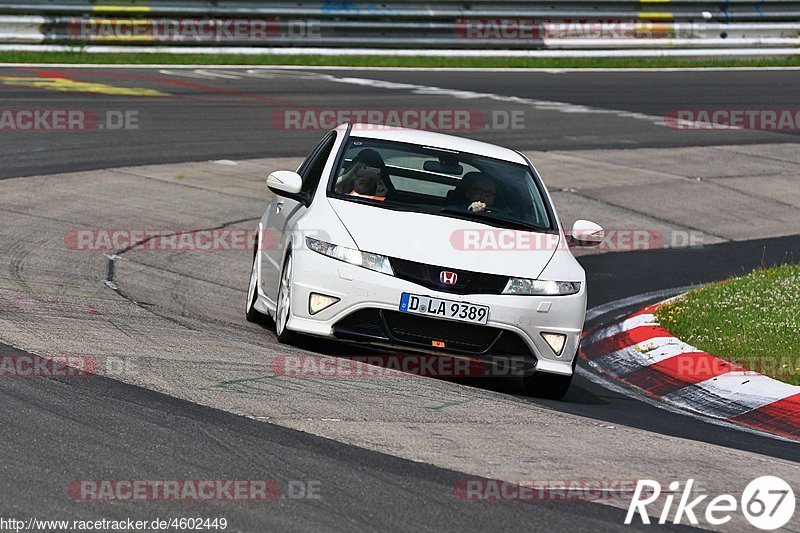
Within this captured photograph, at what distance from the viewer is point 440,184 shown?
30.2 ft

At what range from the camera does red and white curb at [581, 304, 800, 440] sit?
8188 mm

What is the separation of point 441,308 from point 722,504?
2.58m

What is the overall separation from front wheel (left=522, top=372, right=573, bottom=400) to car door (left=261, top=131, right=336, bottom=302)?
5.89 feet

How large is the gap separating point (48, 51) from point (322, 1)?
5.67m

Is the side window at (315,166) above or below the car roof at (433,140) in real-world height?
below

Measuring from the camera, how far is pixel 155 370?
274 inches

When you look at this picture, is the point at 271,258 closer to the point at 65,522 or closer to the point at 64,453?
the point at 64,453

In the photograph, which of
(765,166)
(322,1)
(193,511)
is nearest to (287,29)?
(322,1)
